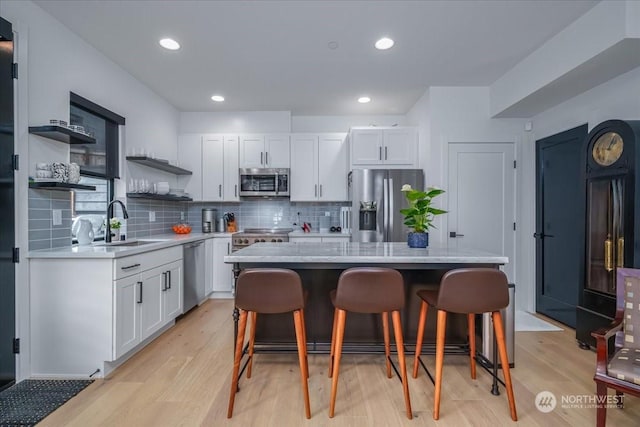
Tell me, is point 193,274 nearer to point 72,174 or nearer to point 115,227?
point 115,227

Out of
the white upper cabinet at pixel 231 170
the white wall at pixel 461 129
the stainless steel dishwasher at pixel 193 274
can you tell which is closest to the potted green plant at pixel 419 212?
the white wall at pixel 461 129

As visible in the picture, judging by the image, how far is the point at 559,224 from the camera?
3592 millimetres

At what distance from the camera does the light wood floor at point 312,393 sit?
1.86 m

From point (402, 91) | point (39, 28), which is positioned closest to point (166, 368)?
point (39, 28)

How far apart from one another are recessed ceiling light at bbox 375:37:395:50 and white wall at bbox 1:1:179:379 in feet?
8.71

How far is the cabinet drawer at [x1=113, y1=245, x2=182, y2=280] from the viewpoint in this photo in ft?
7.77

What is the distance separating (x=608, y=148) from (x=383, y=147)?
2322 mm

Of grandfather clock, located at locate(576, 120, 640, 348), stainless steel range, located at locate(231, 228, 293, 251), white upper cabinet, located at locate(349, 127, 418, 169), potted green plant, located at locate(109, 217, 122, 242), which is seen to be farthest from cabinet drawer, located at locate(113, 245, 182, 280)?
grandfather clock, located at locate(576, 120, 640, 348)

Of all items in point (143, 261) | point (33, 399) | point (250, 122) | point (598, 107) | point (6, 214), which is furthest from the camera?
point (250, 122)

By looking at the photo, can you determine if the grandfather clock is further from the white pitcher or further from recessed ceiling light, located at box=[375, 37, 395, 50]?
the white pitcher

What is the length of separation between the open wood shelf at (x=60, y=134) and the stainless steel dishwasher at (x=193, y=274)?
1.46 m

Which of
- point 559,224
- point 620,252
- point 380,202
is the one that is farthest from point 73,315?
point 559,224

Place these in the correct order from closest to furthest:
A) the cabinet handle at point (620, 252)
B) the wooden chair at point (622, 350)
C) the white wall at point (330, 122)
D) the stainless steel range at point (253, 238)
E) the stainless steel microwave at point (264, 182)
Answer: the wooden chair at point (622, 350) < the cabinet handle at point (620, 252) < the stainless steel range at point (253, 238) < the stainless steel microwave at point (264, 182) < the white wall at point (330, 122)

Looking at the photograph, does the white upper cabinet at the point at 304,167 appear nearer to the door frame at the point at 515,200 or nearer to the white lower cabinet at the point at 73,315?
the door frame at the point at 515,200
